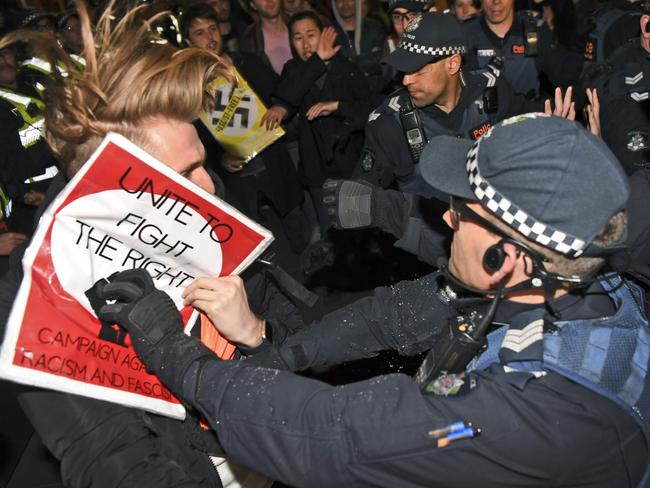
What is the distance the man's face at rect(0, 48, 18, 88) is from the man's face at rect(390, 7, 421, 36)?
10.1 feet

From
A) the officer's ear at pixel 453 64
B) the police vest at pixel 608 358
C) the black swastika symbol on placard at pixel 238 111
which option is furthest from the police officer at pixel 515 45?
the police vest at pixel 608 358

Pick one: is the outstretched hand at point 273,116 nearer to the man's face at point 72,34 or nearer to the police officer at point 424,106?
the police officer at point 424,106

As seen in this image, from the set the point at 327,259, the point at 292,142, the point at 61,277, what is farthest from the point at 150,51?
the point at 292,142

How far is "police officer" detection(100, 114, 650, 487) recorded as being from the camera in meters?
1.48

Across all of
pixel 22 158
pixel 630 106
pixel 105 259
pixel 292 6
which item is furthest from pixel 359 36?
pixel 105 259

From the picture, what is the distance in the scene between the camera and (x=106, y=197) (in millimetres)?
1688

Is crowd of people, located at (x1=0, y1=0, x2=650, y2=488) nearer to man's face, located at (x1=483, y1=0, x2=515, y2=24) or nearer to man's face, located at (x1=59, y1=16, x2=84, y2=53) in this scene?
man's face, located at (x1=483, y1=0, x2=515, y2=24)

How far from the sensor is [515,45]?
5094 millimetres

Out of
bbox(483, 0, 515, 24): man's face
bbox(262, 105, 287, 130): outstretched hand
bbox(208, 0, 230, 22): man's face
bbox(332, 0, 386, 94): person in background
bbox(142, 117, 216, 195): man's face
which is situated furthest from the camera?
bbox(208, 0, 230, 22): man's face

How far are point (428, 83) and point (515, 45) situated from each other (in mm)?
1724

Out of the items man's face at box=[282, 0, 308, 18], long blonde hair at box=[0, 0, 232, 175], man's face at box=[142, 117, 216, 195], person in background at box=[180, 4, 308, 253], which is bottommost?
person in background at box=[180, 4, 308, 253]

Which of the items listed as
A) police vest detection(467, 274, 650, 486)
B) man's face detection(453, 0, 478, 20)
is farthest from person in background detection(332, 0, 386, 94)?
police vest detection(467, 274, 650, 486)

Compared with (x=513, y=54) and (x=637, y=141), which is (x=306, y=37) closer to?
(x=513, y=54)

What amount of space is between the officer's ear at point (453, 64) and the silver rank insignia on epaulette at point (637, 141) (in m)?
1.14
